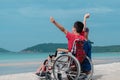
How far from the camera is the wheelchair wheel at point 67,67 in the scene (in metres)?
7.39

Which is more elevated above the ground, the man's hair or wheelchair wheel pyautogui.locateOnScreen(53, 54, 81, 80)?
the man's hair

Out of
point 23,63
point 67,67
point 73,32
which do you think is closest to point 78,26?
point 73,32

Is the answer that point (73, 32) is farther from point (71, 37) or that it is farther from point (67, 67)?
point (67, 67)

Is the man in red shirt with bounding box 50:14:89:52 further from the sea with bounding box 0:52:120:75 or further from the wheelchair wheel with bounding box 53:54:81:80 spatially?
the sea with bounding box 0:52:120:75

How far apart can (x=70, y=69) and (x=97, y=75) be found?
209 cm

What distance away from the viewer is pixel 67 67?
7484 millimetres

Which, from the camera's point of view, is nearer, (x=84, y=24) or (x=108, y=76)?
(x=84, y=24)

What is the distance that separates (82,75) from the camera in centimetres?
761

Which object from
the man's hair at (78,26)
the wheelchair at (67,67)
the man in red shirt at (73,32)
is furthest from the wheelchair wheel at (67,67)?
the man's hair at (78,26)

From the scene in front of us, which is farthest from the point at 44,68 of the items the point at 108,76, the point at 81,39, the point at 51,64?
the point at 108,76

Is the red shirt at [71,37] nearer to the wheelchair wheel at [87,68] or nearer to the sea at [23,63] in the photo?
the wheelchair wheel at [87,68]

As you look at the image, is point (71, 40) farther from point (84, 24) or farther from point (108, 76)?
point (108, 76)

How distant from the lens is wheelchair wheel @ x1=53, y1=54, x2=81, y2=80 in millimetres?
7391

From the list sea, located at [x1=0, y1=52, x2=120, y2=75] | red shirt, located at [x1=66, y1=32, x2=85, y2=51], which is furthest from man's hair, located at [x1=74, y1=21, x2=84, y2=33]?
sea, located at [x1=0, y1=52, x2=120, y2=75]
